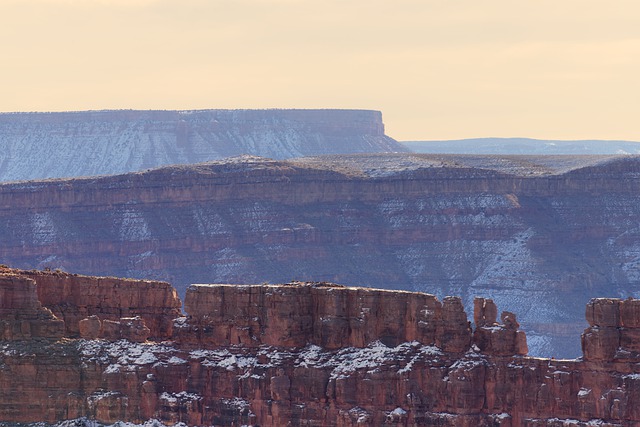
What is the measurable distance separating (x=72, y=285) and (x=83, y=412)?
9189mm

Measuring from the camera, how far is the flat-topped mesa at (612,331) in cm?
9225

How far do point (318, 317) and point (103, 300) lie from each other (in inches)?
516

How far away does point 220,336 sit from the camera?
104 meters

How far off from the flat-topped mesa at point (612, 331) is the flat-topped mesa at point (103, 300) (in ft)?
73.7

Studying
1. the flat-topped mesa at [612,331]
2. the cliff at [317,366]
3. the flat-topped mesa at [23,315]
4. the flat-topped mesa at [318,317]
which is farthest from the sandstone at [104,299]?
the flat-topped mesa at [612,331]

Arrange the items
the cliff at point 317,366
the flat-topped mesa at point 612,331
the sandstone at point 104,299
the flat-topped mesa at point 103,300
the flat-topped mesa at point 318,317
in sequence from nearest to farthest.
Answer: the flat-topped mesa at point 612,331 → the cliff at point 317,366 → the flat-topped mesa at point 318,317 → the flat-topped mesa at point 103,300 → the sandstone at point 104,299

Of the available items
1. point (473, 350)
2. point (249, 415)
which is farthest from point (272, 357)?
point (473, 350)

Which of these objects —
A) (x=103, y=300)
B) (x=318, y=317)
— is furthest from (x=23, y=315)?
(x=318, y=317)

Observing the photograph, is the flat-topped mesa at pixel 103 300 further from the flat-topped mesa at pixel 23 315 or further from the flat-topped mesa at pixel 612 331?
the flat-topped mesa at pixel 612 331

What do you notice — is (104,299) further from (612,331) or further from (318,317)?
(612,331)

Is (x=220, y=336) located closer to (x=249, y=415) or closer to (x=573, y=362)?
(x=249, y=415)

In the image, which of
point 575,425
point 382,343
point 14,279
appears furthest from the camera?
point 14,279

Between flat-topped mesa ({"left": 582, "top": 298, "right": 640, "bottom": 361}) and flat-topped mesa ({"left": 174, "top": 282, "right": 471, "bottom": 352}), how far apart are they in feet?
18.1

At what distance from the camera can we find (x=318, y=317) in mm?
101438
